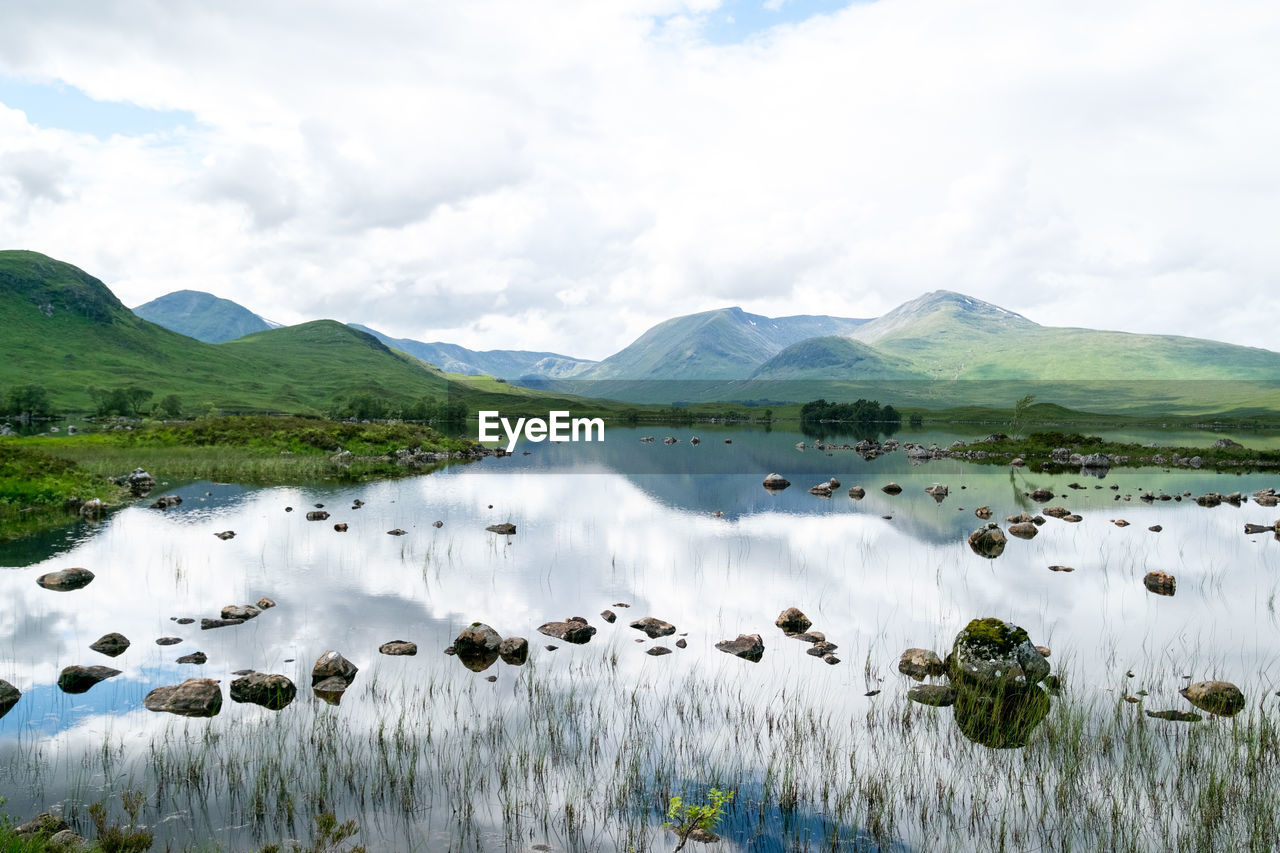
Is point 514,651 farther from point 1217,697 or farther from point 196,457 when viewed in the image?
point 196,457

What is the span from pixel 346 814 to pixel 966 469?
93138mm

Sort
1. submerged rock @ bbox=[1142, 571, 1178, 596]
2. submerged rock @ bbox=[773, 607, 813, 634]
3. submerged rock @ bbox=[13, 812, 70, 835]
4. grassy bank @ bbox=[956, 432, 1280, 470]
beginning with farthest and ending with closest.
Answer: grassy bank @ bbox=[956, 432, 1280, 470] < submerged rock @ bbox=[1142, 571, 1178, 596] < submerged rock @ bbox=[773, 607, 813, 634] < submerged rock @ bbox=[13, 812, 70, 835]

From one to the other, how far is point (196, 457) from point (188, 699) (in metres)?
75.1

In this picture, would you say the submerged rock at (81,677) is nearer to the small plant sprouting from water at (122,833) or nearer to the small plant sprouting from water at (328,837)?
the small plant sprouting from water at (122,833)

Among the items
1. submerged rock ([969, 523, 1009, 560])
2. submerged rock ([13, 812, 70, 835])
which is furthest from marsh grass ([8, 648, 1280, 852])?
submerged rock ([969, 523, 1009, 560])

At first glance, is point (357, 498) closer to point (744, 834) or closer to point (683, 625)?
point (683, 625)

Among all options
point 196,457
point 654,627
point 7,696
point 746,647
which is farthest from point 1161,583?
point 196,457

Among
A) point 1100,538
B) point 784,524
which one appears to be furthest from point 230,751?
point 1100,538

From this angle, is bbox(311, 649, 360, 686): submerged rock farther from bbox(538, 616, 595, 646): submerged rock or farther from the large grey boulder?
the large grey boulder

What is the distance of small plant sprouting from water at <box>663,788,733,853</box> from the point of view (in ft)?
39.4

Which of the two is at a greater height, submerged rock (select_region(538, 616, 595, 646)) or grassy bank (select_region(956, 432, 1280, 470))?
grassy bank (select_region(956, 432, 1280, 470))

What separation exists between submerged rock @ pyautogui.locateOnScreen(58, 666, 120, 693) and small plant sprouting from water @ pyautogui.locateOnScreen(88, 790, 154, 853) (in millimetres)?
8161

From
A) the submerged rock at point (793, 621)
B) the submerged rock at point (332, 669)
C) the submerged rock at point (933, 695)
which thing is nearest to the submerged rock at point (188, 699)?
the submerged rock at point (332, 669)

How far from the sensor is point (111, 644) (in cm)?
2298
